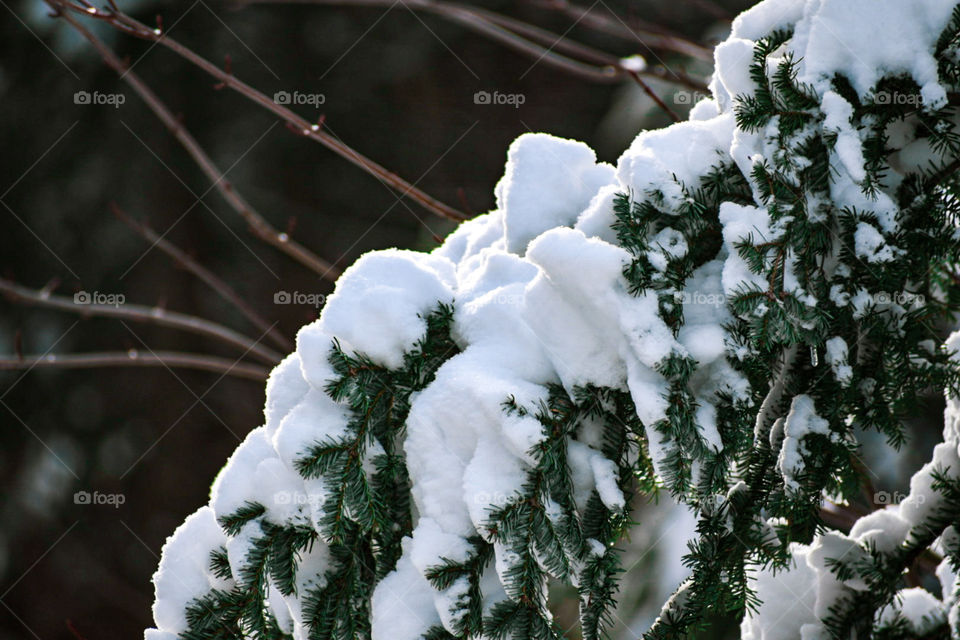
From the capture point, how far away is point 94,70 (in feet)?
18.0

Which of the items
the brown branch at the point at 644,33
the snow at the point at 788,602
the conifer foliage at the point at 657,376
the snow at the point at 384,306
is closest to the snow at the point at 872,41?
the conifer foliage at the point at 657,376

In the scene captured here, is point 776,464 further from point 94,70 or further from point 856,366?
point 94,70

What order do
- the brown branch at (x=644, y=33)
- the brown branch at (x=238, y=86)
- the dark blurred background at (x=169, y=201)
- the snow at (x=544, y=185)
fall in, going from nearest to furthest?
the snow at (x=544, y=185) < the brown branch at (x=238, y=86) < the brown branch at (x=644, y=33) < the dark blurred background at (x=169, y=201)

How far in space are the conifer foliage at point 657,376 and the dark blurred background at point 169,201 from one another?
427cm

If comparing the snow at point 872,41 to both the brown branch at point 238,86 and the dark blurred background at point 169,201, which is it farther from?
the dark blurred background at point 169,201

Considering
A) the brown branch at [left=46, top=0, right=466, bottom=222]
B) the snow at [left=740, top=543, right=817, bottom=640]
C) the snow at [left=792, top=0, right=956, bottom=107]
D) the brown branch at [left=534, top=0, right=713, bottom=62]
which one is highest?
the brown branch at [left=534, top=0, right=713, bottom=62]

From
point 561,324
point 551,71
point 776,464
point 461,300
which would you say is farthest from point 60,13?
point 551,71

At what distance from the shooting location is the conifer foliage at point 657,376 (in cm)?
81

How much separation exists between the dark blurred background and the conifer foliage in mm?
4268

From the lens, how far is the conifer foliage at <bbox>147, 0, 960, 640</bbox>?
0.81 meters

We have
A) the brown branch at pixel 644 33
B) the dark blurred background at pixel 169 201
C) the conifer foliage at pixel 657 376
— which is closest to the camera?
the conifer foliage at pixel 657 376

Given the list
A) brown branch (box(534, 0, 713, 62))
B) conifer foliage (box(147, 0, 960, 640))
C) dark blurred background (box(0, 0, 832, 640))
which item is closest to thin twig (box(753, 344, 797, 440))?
conifer foliage (box(147, 0, 960, 640))

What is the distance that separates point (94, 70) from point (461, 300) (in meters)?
5.59

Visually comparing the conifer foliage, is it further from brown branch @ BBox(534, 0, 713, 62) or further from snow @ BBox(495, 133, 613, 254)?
brown branch @ BBox(534, 0, 713, 62)
